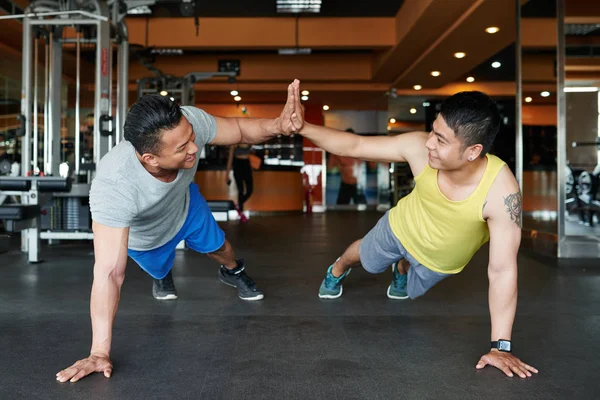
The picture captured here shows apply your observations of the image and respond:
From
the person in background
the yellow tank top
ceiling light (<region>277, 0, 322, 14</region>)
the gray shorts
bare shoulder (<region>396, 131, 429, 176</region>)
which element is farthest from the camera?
the person in background

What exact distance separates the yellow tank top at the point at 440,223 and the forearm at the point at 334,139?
0.83ft

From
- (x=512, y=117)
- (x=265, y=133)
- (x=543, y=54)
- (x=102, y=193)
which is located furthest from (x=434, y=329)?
(x=512, y=117)

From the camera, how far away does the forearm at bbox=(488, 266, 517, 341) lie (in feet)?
5.59

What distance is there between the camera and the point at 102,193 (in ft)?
5.43

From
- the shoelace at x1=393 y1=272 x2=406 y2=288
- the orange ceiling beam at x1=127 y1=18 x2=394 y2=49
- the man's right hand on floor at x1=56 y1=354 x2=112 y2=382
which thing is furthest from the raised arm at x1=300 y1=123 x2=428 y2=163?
the orange ceiling beam at x1=127 y1=18 x2=394 y2=49

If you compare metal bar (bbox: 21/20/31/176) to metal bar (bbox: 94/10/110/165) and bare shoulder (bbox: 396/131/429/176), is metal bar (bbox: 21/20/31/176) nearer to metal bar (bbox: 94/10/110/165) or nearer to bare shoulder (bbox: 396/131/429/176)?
metal bar (bbox: 94/10/110/165)

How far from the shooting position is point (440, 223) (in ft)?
6.41

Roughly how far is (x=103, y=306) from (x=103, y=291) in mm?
42

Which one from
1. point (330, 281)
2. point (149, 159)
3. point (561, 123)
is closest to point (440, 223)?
point (330, 281)

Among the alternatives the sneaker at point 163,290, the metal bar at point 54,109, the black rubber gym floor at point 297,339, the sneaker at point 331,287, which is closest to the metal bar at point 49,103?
the metal bar at point 54,109

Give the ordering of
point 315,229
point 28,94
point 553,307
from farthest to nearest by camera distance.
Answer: point 315,229 → point 28,94 → point 553,307

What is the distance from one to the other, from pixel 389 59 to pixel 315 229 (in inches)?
108

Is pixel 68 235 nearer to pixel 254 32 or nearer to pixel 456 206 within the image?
pixel 456 206

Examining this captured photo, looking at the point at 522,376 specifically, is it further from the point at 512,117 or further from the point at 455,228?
the point at 512,117
